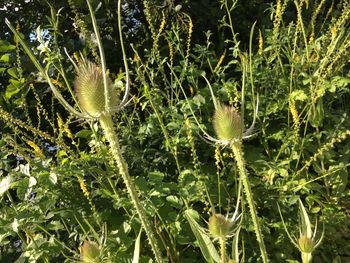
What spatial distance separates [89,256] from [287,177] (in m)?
1.17

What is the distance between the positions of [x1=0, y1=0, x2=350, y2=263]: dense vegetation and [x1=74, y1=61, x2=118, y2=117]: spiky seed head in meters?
0.34

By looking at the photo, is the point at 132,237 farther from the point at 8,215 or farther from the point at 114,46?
the point at 114,46

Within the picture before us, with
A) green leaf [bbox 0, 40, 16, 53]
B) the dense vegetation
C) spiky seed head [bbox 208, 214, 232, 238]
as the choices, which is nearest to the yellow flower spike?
the dense vegetation

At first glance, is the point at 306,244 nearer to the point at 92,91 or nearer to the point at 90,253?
the point at 90,253

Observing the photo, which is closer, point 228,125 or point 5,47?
point 228,125

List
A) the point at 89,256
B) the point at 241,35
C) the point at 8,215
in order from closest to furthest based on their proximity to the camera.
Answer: the point at 89,256, the point at 8,215, the point at 241,35

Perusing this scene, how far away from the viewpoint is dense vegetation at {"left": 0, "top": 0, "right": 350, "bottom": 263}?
1653mm

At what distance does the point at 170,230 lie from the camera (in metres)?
1.79

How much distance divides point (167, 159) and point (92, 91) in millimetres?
1279

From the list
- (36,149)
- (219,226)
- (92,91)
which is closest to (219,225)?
(219,226)

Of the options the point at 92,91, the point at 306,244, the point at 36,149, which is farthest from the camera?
the point at 36,149

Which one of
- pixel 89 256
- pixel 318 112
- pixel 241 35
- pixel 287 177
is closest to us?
pixel 89 256

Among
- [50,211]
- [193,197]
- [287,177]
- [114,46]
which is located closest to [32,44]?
[114,46]

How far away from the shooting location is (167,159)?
82.0 inches
